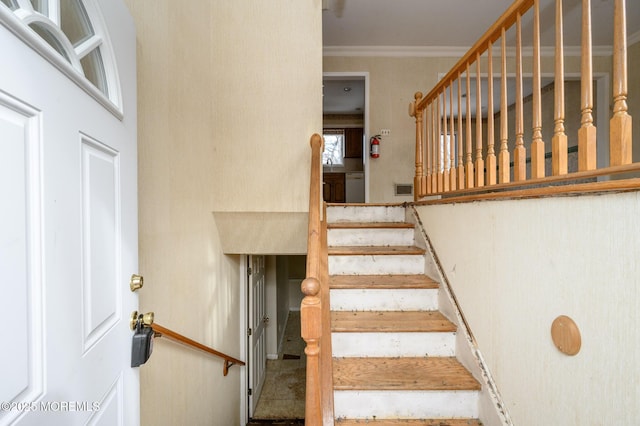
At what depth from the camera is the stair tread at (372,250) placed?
2.18 metres

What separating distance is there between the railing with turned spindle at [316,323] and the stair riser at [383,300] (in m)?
0.14

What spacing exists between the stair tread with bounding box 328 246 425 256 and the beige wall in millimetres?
483

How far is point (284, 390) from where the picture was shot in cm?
401

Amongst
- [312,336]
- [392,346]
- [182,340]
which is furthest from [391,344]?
[182,340]

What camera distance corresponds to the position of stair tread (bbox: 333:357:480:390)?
1.45 meters

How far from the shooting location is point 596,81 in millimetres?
4027

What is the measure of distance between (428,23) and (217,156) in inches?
118

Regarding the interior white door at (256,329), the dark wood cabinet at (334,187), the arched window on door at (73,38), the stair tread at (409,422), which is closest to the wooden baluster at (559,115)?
the stair tread at (409,422)

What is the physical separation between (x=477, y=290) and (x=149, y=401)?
5.22 ft

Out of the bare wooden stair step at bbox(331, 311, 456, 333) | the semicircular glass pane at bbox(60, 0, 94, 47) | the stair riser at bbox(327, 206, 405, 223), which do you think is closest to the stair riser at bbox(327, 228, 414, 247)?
the stair riser at bbox(327, 206, 405, 223)

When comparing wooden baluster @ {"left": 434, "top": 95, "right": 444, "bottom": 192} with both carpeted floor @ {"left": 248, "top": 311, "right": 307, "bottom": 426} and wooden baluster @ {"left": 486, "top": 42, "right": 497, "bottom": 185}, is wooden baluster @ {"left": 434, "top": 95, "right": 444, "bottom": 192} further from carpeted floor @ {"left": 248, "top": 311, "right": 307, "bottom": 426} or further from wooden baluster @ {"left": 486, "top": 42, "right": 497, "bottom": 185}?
carpeted floor @ {"left": 248, "top": 311, "right": 307, "bottom": 426}

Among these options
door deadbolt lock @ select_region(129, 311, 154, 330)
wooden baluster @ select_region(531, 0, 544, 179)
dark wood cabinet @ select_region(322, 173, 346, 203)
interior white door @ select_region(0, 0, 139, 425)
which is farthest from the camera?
dark wood cabinet @ select_region(322, 173, 346, 203)

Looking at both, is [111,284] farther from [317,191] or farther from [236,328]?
[236,328]

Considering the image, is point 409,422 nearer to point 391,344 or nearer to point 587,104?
point 391,344
